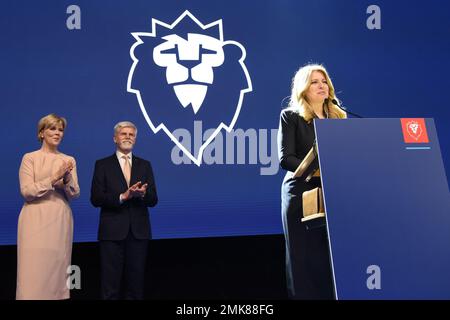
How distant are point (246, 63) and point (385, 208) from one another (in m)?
3.04

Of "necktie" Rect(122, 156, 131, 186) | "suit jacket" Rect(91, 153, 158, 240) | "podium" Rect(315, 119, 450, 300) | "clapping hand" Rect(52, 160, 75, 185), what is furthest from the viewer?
"necktie" Rect(122, 156, 131, 186)

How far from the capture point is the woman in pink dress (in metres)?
4.12

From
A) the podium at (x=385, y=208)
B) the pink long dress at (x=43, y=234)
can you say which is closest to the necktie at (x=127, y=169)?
the pink long dress at (x=43, y=234)

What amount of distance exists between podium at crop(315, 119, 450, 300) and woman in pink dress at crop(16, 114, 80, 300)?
6.67ft

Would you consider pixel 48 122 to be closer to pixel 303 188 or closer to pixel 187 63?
pixel 187 63

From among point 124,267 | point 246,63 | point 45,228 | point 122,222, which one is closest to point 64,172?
point 45,228

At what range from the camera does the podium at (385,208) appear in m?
2.61

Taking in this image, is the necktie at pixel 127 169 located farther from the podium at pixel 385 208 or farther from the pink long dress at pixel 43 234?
the podium at pixel 385 208

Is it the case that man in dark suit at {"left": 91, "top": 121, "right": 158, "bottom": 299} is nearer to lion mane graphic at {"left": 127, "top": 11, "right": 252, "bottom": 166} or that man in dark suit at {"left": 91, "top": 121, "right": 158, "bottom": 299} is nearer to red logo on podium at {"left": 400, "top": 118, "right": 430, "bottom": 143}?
lion mane graphic at {"left": 127, "top": 11, "right": 252, "bottom": 166}

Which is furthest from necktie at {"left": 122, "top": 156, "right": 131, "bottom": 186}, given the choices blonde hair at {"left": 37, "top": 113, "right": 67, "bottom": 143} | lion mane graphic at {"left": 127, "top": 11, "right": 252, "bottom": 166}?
lion mane graphic at {"left": 127, "top": 11, "right": 252, "bottom": 166}

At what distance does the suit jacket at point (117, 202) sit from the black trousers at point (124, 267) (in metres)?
0.05

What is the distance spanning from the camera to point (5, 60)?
5105mm

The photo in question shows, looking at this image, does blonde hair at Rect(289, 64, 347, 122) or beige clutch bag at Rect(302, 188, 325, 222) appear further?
blonde hair at Rect(289, 64, 347, 122)
